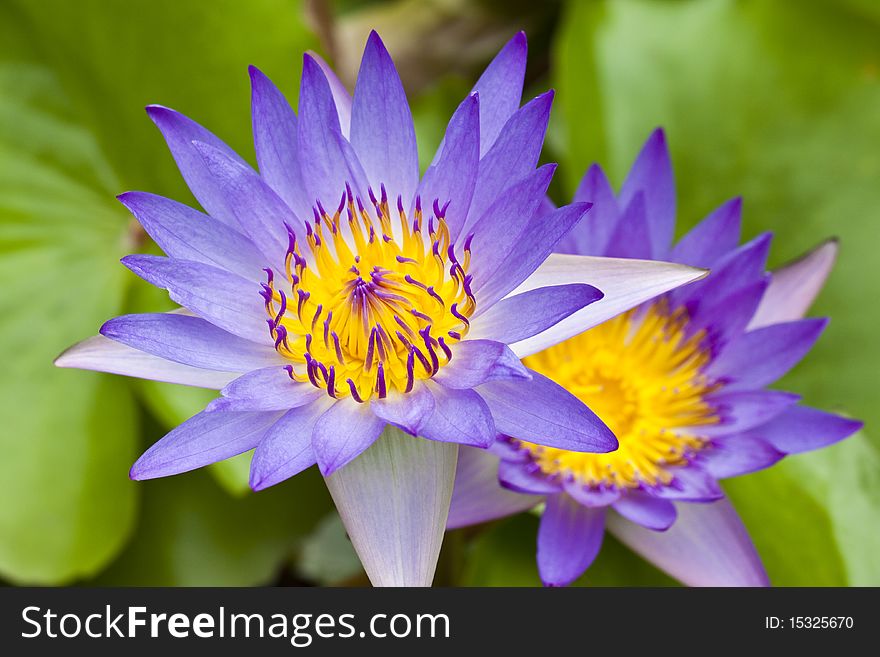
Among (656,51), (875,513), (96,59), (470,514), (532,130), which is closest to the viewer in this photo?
(532,130)

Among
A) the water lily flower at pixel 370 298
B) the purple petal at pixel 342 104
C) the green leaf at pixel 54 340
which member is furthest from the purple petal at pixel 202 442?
the green leaf at pixel 54 340

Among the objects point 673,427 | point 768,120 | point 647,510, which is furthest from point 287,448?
point 768,120

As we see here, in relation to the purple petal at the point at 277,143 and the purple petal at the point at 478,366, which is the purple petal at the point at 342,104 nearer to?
the purple petal at the point at 277,143

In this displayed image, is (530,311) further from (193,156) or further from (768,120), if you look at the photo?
(768,120)

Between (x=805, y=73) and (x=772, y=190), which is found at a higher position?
(x=805, y=73)

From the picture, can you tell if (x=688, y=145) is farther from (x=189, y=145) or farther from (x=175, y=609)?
(x=175, y=609)

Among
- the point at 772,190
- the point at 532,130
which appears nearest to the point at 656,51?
the point at 772,190

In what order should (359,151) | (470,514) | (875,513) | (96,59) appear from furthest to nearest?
(96,59) < (875,513) < (470,514) < (359,151)

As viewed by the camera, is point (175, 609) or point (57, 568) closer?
point (175, 609)
